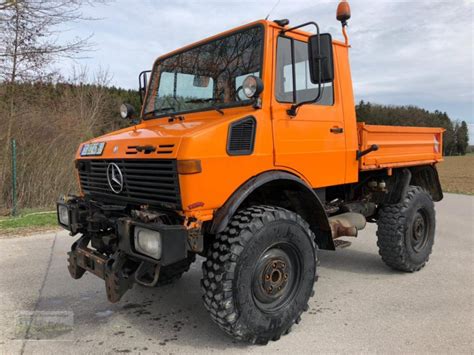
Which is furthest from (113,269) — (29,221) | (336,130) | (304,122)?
(29,221)

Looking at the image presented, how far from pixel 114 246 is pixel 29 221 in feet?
17.0

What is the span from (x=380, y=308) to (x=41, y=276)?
3813 millimetres

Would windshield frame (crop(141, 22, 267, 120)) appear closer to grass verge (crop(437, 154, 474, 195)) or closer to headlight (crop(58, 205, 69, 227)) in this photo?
headlight (crop(58, 205, 69, 227))

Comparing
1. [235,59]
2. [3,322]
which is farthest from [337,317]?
[3,322]

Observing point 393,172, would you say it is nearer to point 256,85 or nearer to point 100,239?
point 256,85

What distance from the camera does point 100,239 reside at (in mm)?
3600

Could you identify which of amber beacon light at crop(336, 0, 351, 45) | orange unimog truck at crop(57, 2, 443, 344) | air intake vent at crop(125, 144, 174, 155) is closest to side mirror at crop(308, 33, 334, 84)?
orange unimog truck at crop(57, 2, 443, 344)

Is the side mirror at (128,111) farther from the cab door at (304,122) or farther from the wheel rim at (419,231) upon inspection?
the wheel rim at (419,231)

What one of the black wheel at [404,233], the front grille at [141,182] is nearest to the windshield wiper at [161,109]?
the front grille at [141,182]

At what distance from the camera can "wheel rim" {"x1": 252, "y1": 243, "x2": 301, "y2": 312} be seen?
318 centimetres

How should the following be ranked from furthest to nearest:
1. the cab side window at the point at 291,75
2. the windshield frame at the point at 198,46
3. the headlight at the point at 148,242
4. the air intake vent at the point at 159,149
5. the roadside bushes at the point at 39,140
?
the roadside bushes at the point at 39,140 < the cab side window at the point at 291,75 < the windshield frame at the point at 198,46 < the air intake vent at the point at 159,149 < the headlight at the point at 148,242

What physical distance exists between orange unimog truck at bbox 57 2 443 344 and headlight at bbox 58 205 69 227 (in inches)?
1.2

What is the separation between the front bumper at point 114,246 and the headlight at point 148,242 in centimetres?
3

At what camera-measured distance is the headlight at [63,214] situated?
3775 millimetres
